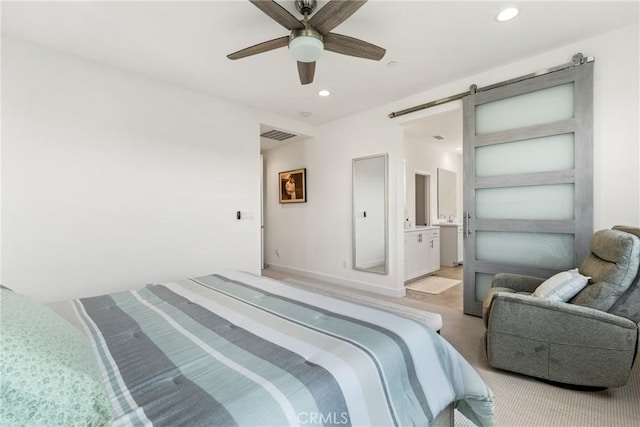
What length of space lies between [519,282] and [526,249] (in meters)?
0.48

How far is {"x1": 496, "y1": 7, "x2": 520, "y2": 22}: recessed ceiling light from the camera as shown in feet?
6.65

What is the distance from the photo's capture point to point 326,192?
4656 mm

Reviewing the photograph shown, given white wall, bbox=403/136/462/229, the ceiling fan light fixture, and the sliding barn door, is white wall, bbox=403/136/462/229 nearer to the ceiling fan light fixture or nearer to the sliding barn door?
the sliding barn door

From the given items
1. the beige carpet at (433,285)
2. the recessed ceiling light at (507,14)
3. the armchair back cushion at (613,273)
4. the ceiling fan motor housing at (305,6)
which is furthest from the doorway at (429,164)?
the ceiling fan motor housing at (305,6)

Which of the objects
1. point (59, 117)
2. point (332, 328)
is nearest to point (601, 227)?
point (332, 328)

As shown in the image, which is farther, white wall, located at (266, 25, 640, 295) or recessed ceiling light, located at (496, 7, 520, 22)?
white wall, located at (266, 25, 640, 295)

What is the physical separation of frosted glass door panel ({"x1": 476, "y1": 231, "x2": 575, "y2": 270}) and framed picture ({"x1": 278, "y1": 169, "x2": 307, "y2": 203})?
287 cm

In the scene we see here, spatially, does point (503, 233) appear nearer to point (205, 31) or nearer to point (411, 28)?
point (411, 28)

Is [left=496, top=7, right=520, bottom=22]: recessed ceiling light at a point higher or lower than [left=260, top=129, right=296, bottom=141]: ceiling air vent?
higher

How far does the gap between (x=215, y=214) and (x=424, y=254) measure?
3.53 m

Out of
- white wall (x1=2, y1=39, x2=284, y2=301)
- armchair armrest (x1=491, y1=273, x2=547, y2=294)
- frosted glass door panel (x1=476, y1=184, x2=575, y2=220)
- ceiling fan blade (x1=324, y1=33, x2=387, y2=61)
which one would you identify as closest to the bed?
white wall (x1=2, y1=39, x2=284, y2=301)

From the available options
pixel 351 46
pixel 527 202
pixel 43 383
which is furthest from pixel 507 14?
pixel 43 383

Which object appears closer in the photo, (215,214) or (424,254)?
(215,214)

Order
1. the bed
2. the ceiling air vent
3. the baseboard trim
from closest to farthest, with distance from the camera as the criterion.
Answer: the bed
the baseboard trim
the ceiling air vent
